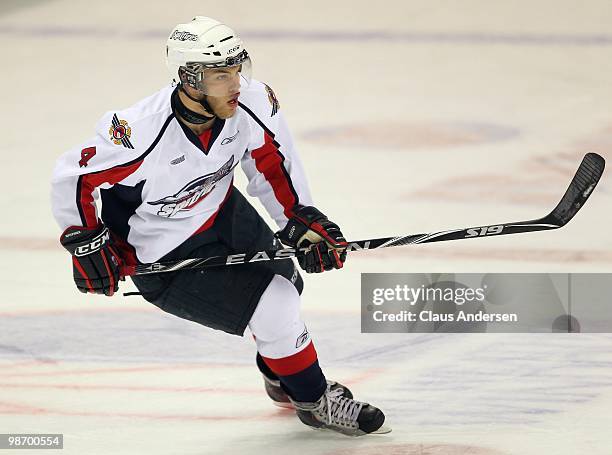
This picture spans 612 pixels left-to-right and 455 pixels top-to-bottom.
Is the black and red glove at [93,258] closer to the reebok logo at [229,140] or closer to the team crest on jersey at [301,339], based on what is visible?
the reebok logo at [229,140]

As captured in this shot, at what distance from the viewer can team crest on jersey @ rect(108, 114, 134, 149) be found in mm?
3080

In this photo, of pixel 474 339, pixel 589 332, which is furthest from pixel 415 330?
pixel 589 332

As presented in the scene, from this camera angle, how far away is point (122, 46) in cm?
704

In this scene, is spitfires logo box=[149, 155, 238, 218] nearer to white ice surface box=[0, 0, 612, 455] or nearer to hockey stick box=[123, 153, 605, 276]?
hockey stick box=[123, 153, 605, 276]

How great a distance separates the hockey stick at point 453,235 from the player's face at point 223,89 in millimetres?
385

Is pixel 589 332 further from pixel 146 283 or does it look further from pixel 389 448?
pixel 146 283

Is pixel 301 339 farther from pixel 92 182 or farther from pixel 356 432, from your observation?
pixel 92 182

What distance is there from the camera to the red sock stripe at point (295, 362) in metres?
3.34

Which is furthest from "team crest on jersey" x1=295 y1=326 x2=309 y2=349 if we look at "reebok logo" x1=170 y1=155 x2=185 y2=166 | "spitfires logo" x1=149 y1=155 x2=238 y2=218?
"reebok logo" x1=170 y1=155 x2=185 y2=166

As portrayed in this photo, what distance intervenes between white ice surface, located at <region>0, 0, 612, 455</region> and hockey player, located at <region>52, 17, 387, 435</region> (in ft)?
1.00

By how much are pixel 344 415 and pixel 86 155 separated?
3.20 ft

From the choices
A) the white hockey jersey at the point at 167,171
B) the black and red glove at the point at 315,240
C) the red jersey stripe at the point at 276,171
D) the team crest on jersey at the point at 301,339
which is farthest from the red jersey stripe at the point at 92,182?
the team crest on jersey at the point at 301,339

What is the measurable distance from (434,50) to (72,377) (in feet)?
11.6

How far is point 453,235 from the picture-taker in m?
3.35
